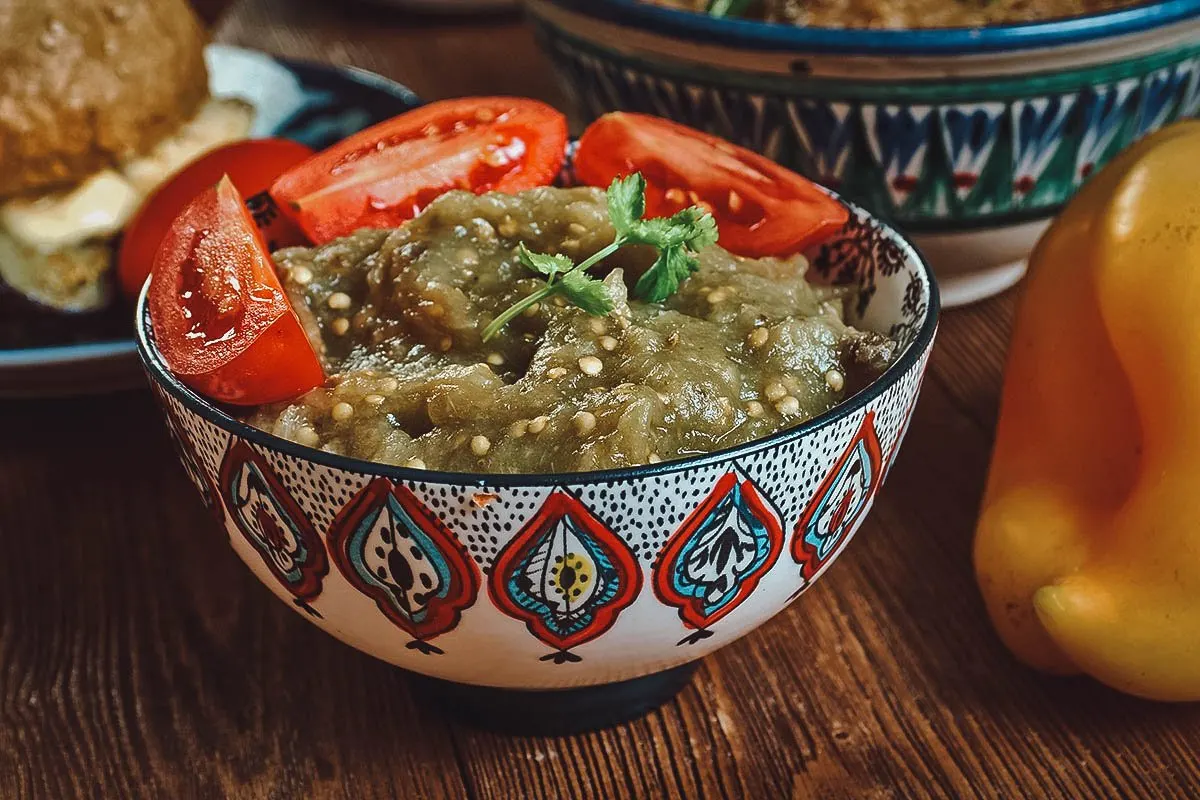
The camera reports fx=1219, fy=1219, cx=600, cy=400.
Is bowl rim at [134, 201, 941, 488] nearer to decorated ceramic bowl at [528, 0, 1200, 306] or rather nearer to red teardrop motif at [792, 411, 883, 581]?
red teardrop motif at [792, 411, 883, 581]

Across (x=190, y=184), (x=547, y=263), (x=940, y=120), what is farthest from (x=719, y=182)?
Answer: (x=190, y=184)

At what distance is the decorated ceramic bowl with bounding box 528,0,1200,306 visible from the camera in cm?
165

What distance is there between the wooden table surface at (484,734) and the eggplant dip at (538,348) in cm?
37

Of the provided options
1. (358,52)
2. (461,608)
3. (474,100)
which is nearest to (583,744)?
(461,608)

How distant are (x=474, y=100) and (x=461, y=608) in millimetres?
726

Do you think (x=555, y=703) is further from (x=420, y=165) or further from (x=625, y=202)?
(x=420, y=165)

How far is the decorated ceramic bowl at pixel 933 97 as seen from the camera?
Answer: 64.9 inches

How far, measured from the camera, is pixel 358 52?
10.4 feet

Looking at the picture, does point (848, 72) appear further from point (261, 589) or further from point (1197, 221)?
point (261, 589)

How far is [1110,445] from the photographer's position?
4.39 feet

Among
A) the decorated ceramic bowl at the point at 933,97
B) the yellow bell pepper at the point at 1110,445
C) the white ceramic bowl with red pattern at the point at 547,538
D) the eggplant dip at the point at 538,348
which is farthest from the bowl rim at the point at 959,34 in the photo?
the white ceramic bowl with red pattern at the point at 547,538

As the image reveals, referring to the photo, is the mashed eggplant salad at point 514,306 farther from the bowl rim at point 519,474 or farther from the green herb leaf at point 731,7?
the green herb leaf at point 731,7

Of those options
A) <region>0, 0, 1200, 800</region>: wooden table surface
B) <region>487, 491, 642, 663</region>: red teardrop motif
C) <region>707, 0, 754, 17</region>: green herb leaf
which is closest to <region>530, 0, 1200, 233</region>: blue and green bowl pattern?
<region>707, 0, 754, 17</region>: green herb leaf

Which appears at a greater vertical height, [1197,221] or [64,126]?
[1197,221]
